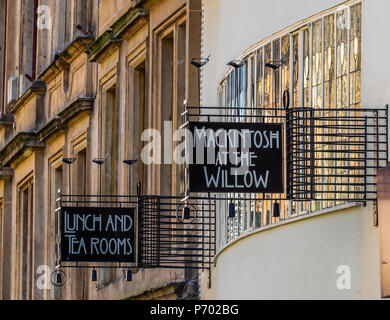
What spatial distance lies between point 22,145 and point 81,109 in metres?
6.05

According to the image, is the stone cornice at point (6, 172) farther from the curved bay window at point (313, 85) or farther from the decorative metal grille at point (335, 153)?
the decorative metal grille at point (335, 153)

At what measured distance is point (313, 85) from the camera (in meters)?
19.8

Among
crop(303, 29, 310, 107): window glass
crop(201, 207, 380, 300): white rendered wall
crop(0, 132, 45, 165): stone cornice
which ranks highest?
crop(0, 132, 45, 165): stone cornice

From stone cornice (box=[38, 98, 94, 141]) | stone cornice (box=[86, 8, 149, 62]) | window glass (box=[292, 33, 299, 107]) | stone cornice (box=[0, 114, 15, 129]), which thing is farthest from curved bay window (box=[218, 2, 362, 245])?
stone cornice (box=[0, 114, 15, 129])

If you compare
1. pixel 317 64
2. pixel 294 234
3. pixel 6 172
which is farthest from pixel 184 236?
pixel 6 172

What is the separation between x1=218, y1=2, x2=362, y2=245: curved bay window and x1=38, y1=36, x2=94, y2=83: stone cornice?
12817 millimetres

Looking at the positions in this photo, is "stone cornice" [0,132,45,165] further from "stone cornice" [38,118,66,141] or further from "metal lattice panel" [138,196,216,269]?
"metal lattice panel" [138,196,216,269]

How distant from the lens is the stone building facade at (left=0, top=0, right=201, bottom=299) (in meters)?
28.1

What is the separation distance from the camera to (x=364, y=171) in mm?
18312

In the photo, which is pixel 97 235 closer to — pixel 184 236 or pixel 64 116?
pixel 184 236

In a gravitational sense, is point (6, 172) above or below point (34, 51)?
below

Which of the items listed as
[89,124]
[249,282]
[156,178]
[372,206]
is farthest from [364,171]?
[89,124]
